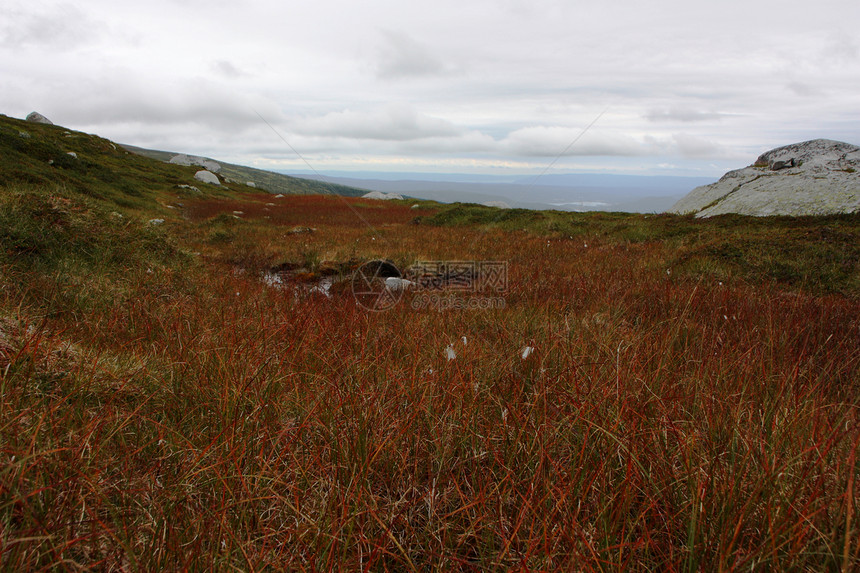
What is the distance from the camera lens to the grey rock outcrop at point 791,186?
10.5 m

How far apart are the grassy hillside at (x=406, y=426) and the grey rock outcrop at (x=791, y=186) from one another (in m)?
6.65

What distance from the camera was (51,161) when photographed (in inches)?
738

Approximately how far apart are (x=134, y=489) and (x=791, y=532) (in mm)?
2289

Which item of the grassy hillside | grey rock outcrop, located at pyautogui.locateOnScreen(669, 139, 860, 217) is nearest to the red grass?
the grassy hillside

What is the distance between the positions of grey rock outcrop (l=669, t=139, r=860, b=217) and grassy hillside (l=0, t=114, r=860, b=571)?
665 centimetres

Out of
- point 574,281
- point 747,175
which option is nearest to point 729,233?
point 574,281

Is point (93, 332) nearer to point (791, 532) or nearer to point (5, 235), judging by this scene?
point (5, 235)
